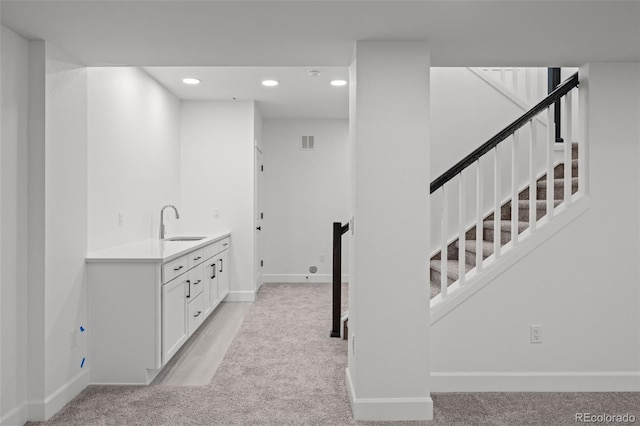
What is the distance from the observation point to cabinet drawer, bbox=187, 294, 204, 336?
3.62 meters

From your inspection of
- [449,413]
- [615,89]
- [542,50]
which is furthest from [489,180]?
[449,413]

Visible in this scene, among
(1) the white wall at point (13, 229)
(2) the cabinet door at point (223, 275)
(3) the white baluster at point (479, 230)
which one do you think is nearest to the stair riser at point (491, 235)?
(3) the white baluster at point (479, 230)

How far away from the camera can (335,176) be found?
6551 millimetres

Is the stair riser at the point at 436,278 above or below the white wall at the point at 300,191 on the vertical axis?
below

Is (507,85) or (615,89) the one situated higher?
(507,85)

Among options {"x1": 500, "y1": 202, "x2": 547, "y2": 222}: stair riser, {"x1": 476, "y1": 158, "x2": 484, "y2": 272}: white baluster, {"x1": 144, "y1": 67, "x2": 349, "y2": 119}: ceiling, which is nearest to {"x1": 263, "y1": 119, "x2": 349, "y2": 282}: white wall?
{"x1": 144, "y1": 67, "x2": 349, "y2": 119}: ceiling

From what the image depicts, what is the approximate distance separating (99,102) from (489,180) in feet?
10.9

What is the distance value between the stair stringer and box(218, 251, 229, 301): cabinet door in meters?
2.70

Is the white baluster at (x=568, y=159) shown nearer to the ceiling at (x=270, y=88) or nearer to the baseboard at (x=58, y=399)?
the ceiling at (x=270, y=88)

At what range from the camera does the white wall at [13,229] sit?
7.48ft

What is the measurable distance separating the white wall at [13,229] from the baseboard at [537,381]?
2.37 metres

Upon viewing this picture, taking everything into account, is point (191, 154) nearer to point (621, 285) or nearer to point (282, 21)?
point (282, 21)

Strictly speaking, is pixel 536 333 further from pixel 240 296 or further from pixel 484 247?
pixel 240 296

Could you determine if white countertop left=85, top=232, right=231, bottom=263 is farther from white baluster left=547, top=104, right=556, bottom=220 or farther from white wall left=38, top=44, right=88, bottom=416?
white baluster left=547, top=104, right=556, bottom=220
